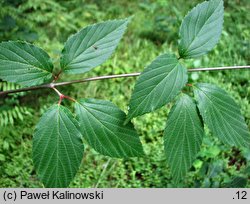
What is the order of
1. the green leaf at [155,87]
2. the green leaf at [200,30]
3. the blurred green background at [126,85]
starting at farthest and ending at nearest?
1. the blurred green background at [126,85]
2. the green leaf at [200,30]
3. the green leaf at [155,87]

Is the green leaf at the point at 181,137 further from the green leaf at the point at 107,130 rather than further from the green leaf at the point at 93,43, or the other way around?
the green leaf at the point at 93,43

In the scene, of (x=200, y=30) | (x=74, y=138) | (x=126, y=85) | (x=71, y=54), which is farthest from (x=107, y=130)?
(x=126, y=85)

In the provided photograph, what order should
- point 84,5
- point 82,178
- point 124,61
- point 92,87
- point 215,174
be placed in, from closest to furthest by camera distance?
point 215,174 < point 82,178 < point 92,87 < point 124,61 < point 84,5

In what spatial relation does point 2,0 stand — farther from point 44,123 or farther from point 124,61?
point 44,123

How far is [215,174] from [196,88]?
3.09 feet

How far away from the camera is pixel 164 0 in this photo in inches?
120

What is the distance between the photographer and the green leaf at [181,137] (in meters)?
0.85

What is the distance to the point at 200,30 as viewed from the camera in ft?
3.04

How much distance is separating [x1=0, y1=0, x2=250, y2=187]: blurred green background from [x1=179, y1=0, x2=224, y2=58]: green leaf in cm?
66

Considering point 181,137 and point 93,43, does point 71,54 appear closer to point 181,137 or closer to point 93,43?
point 93,43

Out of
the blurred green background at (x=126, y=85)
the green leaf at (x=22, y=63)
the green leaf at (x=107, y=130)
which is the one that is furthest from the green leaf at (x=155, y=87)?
the blurred green background at (x=126, y=85)

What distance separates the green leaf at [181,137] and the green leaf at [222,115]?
0.03 metres

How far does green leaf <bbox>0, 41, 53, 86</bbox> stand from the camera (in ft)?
2.90

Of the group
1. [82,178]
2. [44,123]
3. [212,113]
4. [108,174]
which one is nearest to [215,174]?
[108,174]
